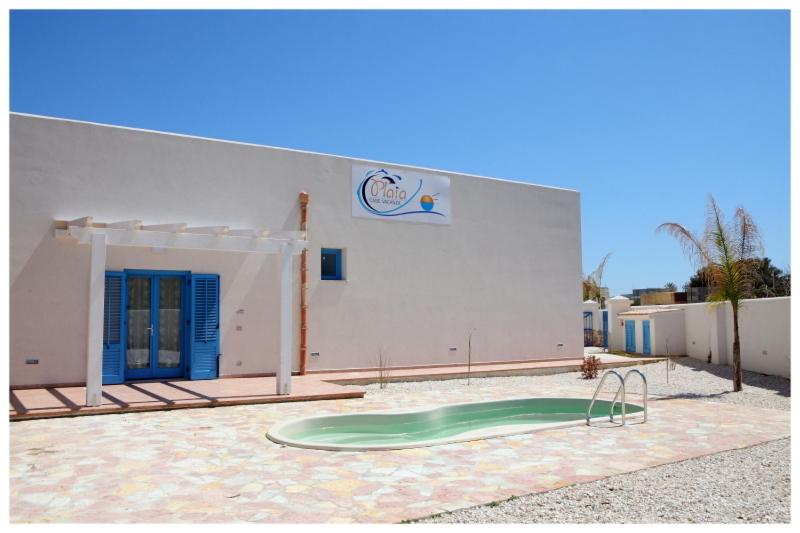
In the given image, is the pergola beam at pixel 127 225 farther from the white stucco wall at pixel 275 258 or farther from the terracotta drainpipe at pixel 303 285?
the terracotta drainpipe at pixel 303 285

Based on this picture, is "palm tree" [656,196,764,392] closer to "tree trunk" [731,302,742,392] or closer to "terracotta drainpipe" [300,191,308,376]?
"tree trunk" [731,302,742,392]

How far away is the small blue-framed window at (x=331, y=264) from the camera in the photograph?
1541cm

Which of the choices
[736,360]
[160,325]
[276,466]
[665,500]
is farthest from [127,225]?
[736,360]

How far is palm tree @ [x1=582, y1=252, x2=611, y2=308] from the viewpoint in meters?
33.3

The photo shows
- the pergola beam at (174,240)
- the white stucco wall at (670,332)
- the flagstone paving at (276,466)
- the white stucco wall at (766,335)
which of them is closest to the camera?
the flagstone paving at (276,466)

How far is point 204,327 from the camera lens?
44.1ft

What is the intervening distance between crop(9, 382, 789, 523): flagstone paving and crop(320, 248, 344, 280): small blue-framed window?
19.0 feet

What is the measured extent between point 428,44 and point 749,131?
6.74 m

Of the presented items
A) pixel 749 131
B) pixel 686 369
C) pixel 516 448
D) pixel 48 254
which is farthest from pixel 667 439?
pixel 48 254

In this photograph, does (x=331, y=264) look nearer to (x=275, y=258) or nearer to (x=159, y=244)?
(x=275, y=258)

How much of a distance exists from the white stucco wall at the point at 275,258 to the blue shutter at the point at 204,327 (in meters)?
0.24

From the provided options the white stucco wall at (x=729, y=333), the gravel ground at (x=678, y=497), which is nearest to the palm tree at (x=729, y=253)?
the white stucco wall at (x=729, y=333)

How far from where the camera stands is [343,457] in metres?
7.05

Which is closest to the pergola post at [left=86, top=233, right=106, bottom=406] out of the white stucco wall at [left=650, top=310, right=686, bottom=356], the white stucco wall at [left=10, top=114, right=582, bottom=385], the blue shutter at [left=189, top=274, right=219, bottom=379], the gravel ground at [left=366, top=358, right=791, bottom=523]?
the white stucco wall at [left=10, top=114, right=582, bottom=385]
